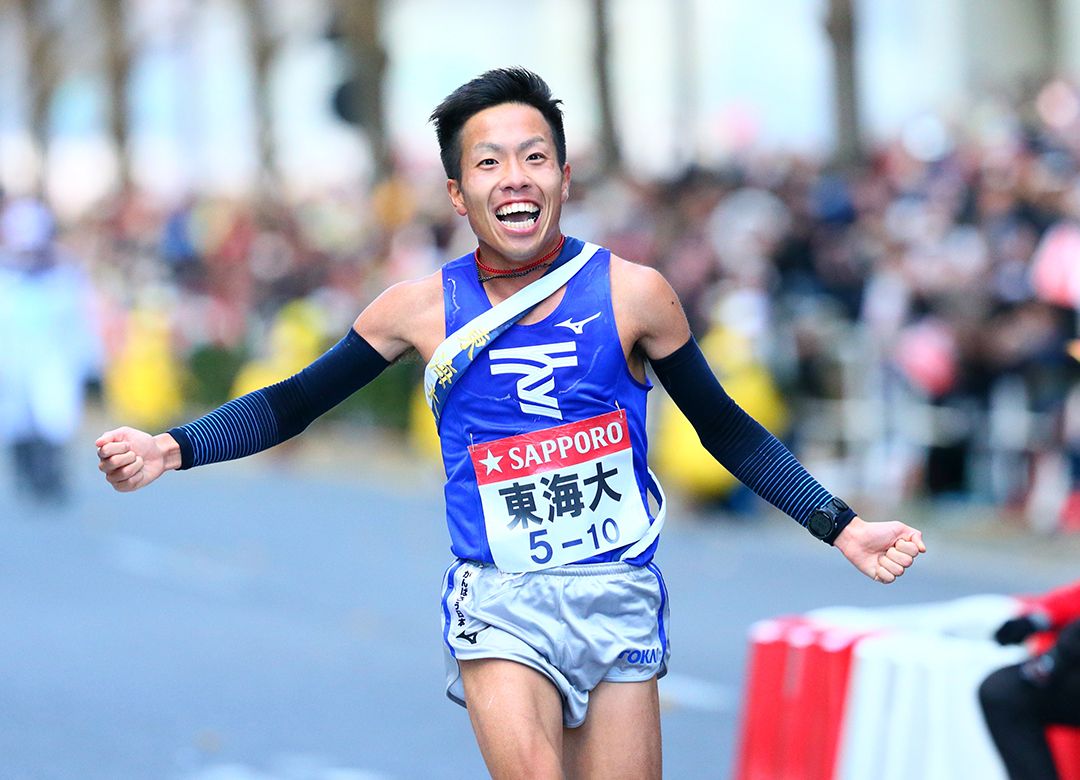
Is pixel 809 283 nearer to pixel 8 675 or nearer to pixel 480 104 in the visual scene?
pixel 8 675

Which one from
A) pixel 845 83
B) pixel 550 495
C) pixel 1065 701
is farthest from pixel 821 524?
pixel 845 83

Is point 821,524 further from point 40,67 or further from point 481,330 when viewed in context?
point 40,67

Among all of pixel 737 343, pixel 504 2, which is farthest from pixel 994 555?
pixel 504 2

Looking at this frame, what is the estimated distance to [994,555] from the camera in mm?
12961

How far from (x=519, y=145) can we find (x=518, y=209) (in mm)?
138

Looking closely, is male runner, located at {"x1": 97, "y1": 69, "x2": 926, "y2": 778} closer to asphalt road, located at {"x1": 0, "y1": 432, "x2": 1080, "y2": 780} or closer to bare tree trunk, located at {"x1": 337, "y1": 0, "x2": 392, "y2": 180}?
asphalt road, located at {"x1": 0, "y1": 432, "x2": 1080, "y2": 780}

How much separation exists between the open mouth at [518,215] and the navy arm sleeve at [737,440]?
0.42 m

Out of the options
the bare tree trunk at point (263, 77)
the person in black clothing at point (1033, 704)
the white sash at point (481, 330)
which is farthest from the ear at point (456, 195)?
the bare tree trunk at point (263, 77)

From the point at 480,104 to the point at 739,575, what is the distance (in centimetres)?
830

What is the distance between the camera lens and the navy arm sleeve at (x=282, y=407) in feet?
15.9

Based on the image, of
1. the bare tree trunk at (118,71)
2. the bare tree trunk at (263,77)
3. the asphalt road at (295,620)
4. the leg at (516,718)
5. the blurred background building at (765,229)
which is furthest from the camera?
the bare tree trunk at (118,71)

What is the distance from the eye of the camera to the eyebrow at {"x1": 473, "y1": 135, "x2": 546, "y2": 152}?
183 inches

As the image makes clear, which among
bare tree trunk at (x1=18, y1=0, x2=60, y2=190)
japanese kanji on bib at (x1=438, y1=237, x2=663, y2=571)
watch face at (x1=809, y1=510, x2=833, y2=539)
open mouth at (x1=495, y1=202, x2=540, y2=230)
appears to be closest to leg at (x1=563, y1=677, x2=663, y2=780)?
japanese kanji on bib at (x1=438, y1=237, x2=663, y2=571)

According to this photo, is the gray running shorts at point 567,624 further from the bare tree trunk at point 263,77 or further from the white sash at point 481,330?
the bare tree trunk at point 263,77
